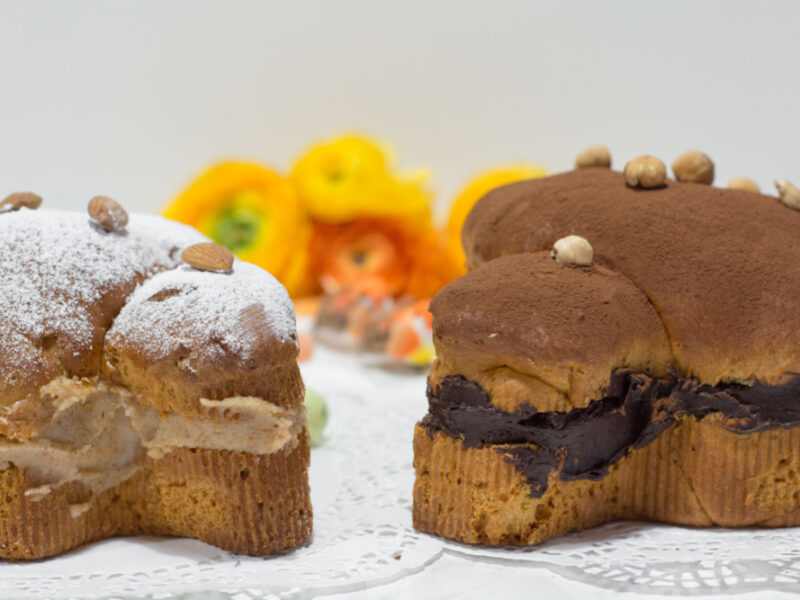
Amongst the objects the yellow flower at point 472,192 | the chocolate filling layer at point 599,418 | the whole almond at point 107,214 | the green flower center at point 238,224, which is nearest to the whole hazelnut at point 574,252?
the chocolate filling layer at point 599,418

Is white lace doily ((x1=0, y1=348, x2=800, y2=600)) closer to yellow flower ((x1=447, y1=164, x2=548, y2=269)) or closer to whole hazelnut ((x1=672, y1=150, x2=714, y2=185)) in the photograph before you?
whole hazelnut ((x1=672, y1=150, x2=714, y2=185))

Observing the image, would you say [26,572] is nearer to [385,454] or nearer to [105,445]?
[105,445]

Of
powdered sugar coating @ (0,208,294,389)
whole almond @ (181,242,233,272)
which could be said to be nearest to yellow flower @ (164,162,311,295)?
powdered sugar coating @ (0,208,294,389)

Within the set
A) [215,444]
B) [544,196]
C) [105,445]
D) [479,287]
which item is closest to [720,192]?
[544,196]

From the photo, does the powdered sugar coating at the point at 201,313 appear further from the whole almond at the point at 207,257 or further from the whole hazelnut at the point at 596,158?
the whole hazelnut at the point at 596,158

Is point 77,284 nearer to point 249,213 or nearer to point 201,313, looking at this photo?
point 201,313
